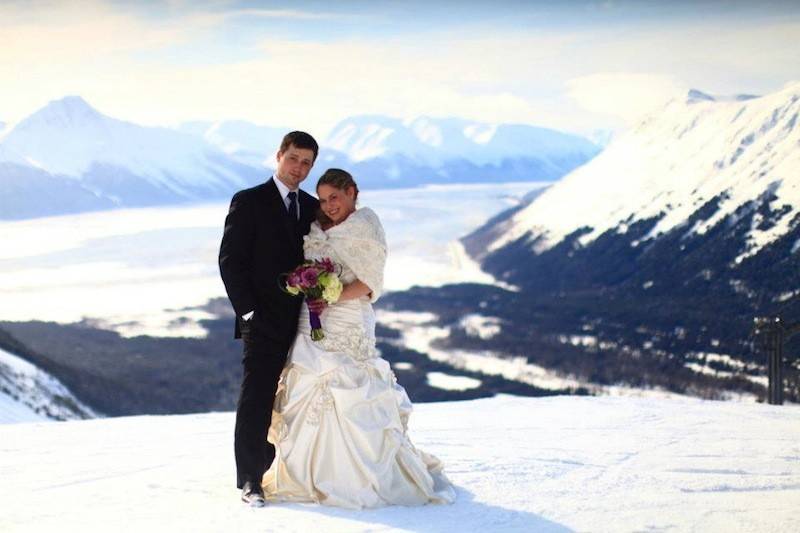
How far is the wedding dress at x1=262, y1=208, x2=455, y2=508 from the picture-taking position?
19.5 ft

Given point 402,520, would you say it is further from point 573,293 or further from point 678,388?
point 573,293

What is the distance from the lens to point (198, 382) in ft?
178

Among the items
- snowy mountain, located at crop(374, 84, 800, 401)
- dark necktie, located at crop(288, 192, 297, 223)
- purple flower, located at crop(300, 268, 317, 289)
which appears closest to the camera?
purple flower, located at crop(300, 268, 317, 289)

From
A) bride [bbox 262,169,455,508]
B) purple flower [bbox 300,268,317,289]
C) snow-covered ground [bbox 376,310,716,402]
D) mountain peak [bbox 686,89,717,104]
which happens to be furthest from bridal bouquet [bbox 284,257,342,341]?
mountain peak [bbox 686,89,717,104]

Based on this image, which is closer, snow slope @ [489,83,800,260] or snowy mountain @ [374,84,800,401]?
snowy mountain @ [374,84,800,401]

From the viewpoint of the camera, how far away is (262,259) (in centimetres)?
594

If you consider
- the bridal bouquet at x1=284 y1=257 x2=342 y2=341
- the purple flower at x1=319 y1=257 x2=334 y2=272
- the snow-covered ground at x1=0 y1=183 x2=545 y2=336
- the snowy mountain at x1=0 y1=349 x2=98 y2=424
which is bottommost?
the snowy mountain at x1=0 y1=349 x2=98 y2=424

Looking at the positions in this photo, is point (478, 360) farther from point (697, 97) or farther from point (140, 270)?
point (697, 97)

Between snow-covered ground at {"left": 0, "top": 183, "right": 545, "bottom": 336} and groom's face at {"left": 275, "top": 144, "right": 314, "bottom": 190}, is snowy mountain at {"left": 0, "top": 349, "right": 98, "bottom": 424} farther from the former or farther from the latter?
snow-covered ground at {"left": 0, "top": 183, "right": 545, "bottom": 336}

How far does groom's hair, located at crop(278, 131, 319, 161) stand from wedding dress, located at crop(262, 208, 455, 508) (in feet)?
1.54

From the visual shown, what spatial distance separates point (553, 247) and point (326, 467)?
12320cm

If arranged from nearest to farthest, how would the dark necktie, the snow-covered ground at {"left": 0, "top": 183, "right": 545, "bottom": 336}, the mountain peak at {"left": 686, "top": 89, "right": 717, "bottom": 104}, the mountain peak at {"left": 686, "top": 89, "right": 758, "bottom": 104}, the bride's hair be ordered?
the bride's hair, the dark necktie, the snow-covered ground at {"left": 0, "top": 183, "right": 545, "bottom": 336}, the mountain peak at {"left": 686, "top": 89, "right": 758, "bottom": 104}, the mountain peak at {"left": 686, "top": 89, "right": 717, "bottom": 104}

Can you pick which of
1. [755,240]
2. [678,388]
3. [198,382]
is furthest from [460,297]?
[198,382]

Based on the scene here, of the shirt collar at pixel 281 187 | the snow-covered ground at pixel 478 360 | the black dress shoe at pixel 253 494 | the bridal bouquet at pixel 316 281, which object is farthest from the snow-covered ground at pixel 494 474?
the snow-covered ground at pixel 478 360
